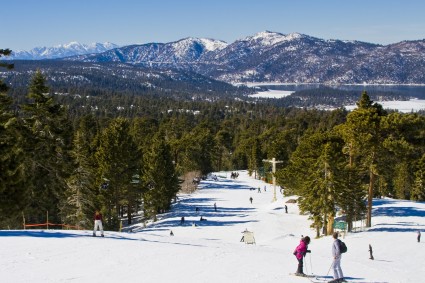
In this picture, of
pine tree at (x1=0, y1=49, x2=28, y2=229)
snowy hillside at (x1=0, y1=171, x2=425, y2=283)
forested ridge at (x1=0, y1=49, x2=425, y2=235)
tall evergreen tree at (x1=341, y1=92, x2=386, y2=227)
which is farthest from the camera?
tall evergreen tree at (x1=341, y1=92, x2=386, y2=227)

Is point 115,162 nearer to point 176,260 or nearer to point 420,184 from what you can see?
point 176,260

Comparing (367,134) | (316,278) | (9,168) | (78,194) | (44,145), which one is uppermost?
(367,134)

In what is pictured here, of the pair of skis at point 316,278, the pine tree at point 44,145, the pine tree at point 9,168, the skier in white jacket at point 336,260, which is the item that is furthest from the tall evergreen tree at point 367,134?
the pine tree at point 9,168

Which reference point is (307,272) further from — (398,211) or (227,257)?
(398,211)

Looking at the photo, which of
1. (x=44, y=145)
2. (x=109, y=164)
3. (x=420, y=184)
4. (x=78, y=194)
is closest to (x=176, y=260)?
(x=44, y=145)

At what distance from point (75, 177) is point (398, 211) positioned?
3320 centimetres

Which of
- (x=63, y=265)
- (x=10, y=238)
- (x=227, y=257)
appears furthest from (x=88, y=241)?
(x=227, y=257)

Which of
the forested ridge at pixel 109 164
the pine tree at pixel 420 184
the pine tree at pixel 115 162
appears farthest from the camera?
the pine tree at pixel 420 184

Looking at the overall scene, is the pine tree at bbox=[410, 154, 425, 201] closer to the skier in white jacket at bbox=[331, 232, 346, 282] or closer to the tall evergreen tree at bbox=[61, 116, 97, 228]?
the tall evergreen tree at bbox=[61, 116, 97, 228]

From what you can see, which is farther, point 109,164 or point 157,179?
point 157,179

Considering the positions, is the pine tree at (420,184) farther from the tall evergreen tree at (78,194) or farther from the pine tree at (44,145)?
the pine tree at (44,145)

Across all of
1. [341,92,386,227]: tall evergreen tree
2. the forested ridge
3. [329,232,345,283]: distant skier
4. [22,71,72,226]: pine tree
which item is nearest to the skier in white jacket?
[329,232,345,283]: distant skier

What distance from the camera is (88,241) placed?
20.2 m

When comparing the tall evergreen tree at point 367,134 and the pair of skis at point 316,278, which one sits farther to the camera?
the tall evergreen tree at point 367,134
